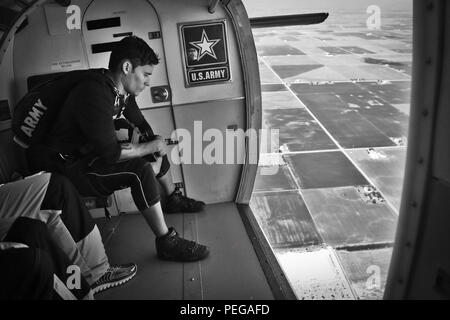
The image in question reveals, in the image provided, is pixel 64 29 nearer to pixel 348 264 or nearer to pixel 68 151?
pixel 68 151

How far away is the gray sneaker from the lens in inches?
86.2

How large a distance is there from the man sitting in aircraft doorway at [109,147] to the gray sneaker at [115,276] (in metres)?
0.28

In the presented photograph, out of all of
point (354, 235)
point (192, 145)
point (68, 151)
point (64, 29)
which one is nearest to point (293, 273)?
point (354, 235)

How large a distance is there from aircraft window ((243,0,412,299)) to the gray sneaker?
1339 millimetres

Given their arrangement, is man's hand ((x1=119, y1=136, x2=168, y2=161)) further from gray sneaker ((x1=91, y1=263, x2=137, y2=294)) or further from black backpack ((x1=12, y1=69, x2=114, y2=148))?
gray sneaker ((x1=91, y1=263, x2=137, y2=294))

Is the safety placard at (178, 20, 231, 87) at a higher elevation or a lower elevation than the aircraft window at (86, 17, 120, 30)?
lower

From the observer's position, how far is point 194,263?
8.29ft

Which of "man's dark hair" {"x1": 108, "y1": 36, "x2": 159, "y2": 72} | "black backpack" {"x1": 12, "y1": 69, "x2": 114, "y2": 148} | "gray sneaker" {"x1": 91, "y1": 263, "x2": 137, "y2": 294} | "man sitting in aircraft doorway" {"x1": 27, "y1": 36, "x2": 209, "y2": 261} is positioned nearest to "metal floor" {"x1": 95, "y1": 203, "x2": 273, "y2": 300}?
"gray sneaker" {"x1": 91, "y1": 263, "x2": 137, "y2": 294}

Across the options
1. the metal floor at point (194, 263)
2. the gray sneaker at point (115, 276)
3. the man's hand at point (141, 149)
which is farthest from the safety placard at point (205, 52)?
the gray sneaker at point (115, 276)

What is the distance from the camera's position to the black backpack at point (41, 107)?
1.87 metres

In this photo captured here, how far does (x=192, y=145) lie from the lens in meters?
3.25

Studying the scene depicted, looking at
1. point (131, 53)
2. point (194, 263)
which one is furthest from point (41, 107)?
point (194, 263)

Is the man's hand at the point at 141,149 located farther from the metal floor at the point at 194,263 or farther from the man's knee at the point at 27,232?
the metal floor at the point at 194,263

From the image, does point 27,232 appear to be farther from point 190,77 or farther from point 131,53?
point 190,77
